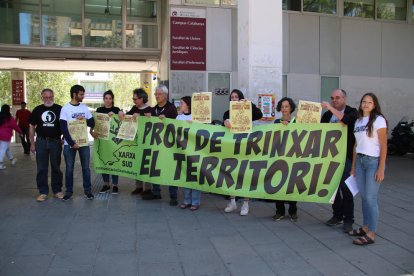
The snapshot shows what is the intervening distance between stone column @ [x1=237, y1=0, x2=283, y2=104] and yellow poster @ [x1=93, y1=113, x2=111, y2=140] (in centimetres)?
272

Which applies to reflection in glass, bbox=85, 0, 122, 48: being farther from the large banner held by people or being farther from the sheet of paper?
the sheet of paper

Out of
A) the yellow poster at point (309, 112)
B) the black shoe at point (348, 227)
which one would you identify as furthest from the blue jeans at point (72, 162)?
the black shoe at point (348, 227)

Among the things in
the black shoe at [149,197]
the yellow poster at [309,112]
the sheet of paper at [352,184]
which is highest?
the yellow poster at [309,112]

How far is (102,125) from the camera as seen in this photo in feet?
24.8

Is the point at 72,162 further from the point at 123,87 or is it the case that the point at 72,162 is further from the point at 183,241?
the point at 123,87

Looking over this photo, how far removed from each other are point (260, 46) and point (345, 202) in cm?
376

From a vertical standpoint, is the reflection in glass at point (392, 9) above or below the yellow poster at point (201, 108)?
above

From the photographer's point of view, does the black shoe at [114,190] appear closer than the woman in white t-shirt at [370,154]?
No

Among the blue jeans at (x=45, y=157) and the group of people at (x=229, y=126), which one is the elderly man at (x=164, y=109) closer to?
the group of people at (x=229, y=126)

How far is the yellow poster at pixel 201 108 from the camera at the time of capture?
21.0 ft

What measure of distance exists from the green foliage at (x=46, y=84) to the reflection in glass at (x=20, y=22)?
17187 mm

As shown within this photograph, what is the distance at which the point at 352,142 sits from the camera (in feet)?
18.3

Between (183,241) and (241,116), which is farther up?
(241,116)

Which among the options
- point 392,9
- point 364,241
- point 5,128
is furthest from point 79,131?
point 392,9
